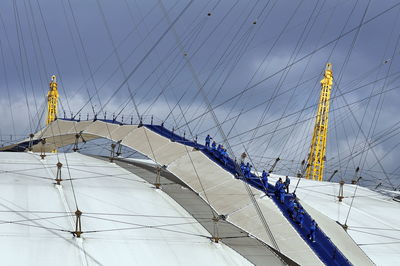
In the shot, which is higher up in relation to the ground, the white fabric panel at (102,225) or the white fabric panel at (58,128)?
the white fabric panel at (58,128)

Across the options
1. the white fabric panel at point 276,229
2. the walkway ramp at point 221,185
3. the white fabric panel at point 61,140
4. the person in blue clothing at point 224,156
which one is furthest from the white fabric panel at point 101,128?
the white fabric panel at point 276,229

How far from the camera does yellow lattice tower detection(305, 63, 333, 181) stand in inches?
2695

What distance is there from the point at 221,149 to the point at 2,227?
610 inches

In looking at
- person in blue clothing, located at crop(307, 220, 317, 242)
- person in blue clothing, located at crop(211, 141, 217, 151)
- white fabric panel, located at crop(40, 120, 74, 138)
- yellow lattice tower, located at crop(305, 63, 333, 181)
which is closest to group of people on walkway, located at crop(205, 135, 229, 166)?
person in blue clothing, located at crop(211, 141, 217, 151)

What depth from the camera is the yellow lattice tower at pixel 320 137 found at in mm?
68450

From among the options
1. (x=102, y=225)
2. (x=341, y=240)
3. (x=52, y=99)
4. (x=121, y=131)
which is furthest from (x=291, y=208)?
(x=52, y=99)

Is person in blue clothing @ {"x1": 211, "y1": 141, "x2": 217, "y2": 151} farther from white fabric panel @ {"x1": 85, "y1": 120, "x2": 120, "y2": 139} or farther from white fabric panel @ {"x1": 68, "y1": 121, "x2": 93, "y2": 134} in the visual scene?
white fabric panel @ {"x1": 68, "y1": 121, "x2": 93, "y2": 134}

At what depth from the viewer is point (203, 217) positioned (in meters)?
29.0

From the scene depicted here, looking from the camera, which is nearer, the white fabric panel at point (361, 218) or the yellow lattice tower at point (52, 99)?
the white fabric panel at point (361, 218)

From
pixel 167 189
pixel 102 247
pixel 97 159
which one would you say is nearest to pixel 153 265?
pixel 102 247

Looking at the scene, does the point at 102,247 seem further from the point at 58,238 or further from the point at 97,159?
the point at 97,159

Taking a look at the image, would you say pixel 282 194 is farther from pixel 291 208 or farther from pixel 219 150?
pixel 219 150

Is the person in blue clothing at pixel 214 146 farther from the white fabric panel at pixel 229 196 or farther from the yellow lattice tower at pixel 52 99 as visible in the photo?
the yellow lattice tower at pixel 52 99

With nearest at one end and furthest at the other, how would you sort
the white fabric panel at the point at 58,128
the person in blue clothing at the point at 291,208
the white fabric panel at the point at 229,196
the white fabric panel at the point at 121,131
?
the person in blue clothing at the point at 291,208 < the white fabric panel at the point at 229,196 < the white fabric panel at the point at 121,131 < the white fabric panel at the point at 58,128
